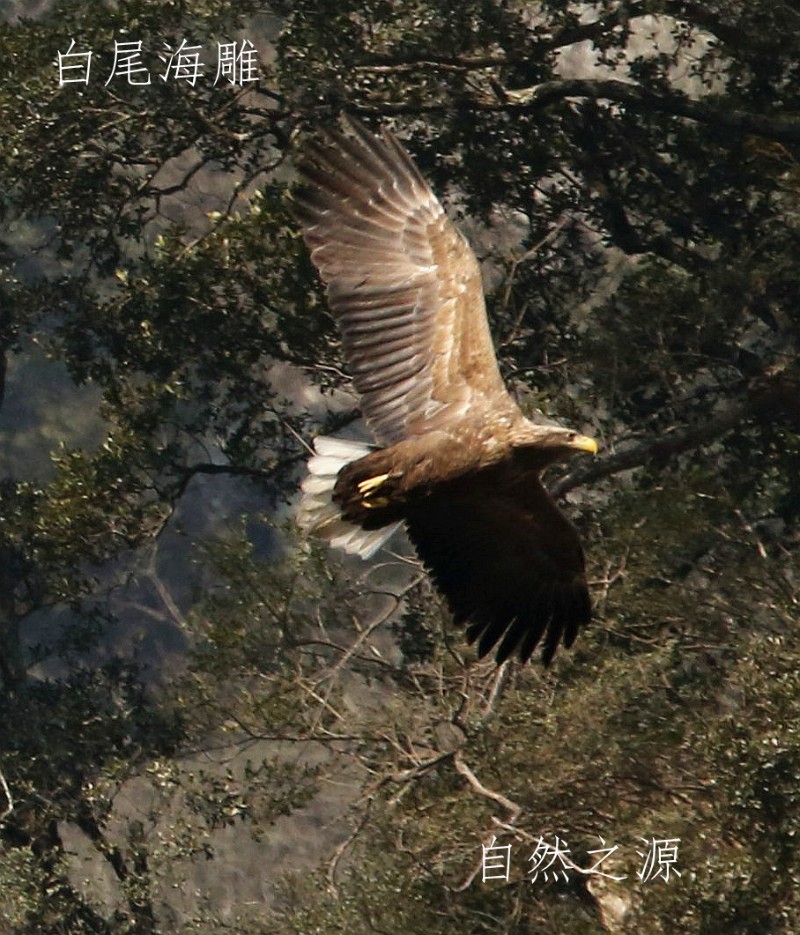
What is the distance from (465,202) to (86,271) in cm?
270

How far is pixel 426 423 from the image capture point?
8156 millimetres

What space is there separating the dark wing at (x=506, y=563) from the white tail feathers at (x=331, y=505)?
20 centimetres

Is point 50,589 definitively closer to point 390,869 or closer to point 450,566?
point 390,869

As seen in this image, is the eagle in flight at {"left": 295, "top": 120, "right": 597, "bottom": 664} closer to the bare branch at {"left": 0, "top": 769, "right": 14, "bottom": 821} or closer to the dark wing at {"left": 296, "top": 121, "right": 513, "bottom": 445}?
the dark wing at {"left": 296, "top": 121, "right": 513, "bottom": 445}

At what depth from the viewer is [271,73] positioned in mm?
13625

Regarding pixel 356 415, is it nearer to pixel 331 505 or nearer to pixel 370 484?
pixel 331 505

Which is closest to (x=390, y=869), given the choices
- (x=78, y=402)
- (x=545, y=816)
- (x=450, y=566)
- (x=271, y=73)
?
(x=545, y=816)

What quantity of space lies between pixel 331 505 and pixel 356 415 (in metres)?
5.57

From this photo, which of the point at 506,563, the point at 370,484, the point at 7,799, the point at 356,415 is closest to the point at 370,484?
the point at 370,484

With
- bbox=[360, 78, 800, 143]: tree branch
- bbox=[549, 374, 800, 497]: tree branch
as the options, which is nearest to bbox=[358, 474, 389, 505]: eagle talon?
bbox=[549, 374, 800, 497]: tree branch

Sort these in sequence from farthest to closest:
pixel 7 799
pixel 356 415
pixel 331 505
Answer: pixel 7 799 < pixel 356 415 < pixel 331 505

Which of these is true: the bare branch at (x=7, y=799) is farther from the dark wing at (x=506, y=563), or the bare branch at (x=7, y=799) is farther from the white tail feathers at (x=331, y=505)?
the white tail feathers at (x=331, y=505)

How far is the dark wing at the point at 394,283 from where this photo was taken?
825 centimetres

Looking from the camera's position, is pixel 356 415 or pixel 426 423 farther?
pixel 356 415
